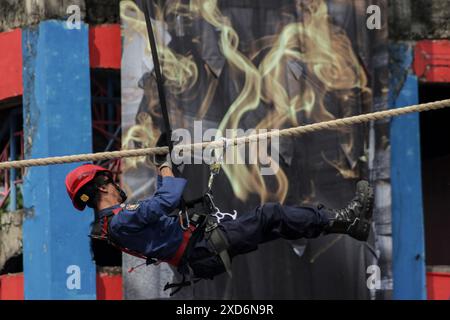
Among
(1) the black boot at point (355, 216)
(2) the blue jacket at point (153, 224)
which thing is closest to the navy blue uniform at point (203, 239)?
(2) the blue jacket at point (153, 224)

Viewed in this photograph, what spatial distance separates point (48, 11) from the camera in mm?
17547

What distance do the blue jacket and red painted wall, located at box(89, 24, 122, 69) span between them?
22.4ft

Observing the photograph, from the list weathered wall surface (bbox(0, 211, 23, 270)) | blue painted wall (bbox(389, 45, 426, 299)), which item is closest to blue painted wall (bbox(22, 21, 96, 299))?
weathered wall surface (bbox(0, 211, 23, 270))

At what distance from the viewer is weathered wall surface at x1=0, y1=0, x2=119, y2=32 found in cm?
1756

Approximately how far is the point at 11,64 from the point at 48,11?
1095 millimetres

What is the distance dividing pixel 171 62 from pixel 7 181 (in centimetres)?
350

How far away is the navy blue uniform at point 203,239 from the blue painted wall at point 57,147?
20.3 ft

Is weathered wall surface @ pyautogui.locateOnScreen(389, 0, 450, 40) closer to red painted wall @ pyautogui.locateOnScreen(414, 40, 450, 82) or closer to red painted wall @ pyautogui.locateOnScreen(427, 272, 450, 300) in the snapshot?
red painted wall @ pyautogui.locateOnScreen(414, 40, 450, 82)

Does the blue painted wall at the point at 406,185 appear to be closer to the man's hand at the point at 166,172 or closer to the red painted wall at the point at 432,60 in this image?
the red painted wall at the point at 432,60

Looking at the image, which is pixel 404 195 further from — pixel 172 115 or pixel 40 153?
pixel 40 153

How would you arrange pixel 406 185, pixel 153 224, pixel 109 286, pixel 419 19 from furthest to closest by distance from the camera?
pixel 419 19 → pixel 406 185 → pixel 109 286 → pixel 153 224

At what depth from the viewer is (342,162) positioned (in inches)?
701

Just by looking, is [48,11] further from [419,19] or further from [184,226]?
[184,226]

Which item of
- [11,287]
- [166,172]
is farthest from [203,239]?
[11,287]
